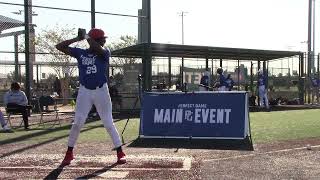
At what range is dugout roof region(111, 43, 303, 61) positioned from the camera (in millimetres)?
24030

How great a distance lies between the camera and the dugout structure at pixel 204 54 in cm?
2106

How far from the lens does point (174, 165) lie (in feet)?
27.8

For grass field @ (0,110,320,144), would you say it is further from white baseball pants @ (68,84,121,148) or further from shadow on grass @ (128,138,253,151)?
white baseball pants @ (68,84,121,148)

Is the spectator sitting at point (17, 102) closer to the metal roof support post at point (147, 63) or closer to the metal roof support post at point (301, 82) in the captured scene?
the metal roof support post at point (147, 63)

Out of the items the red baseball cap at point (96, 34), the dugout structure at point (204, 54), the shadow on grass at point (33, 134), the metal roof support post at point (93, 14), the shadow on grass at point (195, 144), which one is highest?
the metal roof support post at point (93, 14)

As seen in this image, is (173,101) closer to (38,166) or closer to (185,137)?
(185,137)

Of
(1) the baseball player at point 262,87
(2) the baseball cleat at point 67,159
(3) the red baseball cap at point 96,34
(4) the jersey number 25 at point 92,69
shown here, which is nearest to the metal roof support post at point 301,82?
(1) the baseball player at point 262,87

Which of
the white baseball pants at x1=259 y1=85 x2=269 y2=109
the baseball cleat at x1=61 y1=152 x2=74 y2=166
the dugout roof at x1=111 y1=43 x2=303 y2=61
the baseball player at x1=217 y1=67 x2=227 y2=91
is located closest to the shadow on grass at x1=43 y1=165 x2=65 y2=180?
the baseball cleat at x1=61 y1=152 x2=74 y2=166

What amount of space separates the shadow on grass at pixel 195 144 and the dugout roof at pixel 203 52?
991cm

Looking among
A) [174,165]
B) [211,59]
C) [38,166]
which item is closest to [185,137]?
[174,165]

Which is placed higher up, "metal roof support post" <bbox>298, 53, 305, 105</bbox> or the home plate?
"metal roof support post" <bbox>298, 53, 305, 105</bbox>

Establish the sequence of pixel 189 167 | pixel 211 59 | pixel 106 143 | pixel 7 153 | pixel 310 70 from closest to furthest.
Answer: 1. pixel 189 167
2. pixel 7 153
3. pixel 106 143
4. pixel 211 59
5. pixel 310 70

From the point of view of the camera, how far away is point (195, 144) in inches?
435

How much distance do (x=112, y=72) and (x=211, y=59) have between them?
6707mm
